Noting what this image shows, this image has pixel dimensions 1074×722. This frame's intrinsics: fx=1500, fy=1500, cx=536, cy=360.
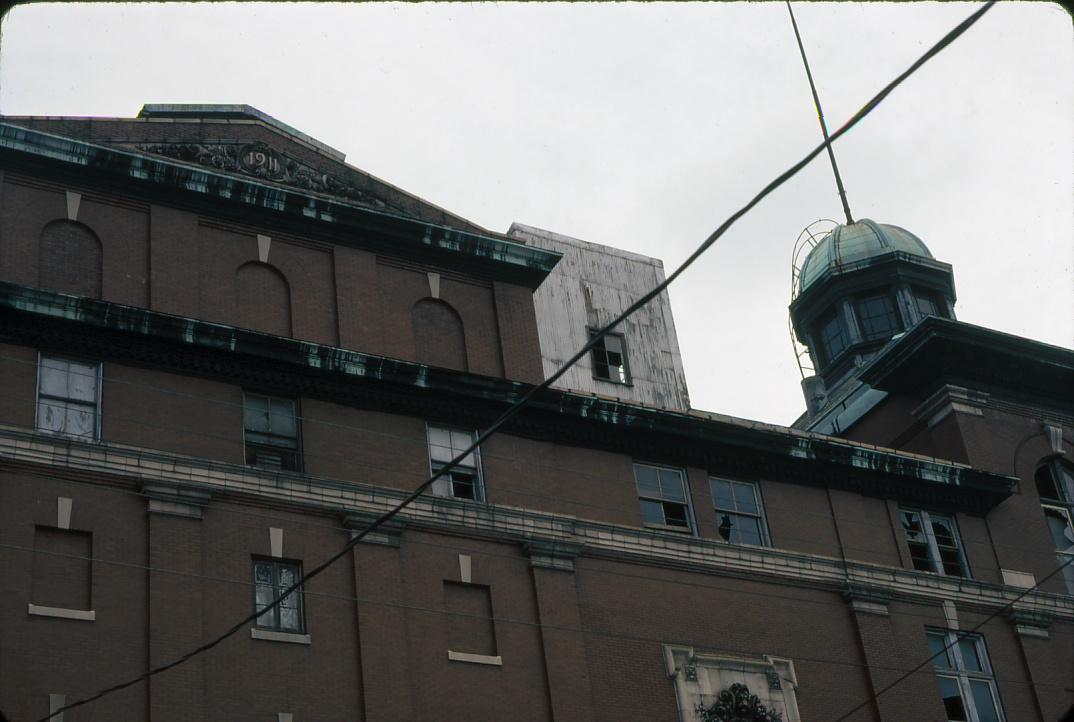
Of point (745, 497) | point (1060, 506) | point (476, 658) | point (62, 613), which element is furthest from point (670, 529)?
point (62, 613)

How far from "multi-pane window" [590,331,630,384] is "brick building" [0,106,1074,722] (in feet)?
0.33

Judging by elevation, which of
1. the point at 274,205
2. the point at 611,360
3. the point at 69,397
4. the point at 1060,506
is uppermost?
the point at 274,205

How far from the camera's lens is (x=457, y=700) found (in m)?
27.4

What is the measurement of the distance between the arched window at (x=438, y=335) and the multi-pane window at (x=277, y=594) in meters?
6.30

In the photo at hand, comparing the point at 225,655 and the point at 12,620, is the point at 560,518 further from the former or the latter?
the point at 12,620

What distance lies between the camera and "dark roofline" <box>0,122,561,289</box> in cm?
2856

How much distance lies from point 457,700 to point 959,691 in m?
13.0

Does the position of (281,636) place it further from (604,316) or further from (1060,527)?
(1060,527)

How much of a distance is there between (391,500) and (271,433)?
2.60m

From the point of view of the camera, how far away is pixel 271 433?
2841 centimetres

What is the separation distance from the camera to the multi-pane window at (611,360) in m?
37.3

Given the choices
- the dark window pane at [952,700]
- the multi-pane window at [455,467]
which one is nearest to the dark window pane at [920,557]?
the dark window pane at [952,700]

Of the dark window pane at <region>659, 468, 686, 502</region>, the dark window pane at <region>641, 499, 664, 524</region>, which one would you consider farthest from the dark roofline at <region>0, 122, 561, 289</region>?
the dark window pane at <region>641, 499, 664, 524</region>

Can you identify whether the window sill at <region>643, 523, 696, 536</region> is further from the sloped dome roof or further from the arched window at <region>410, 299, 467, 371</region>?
the sloped dome roof
